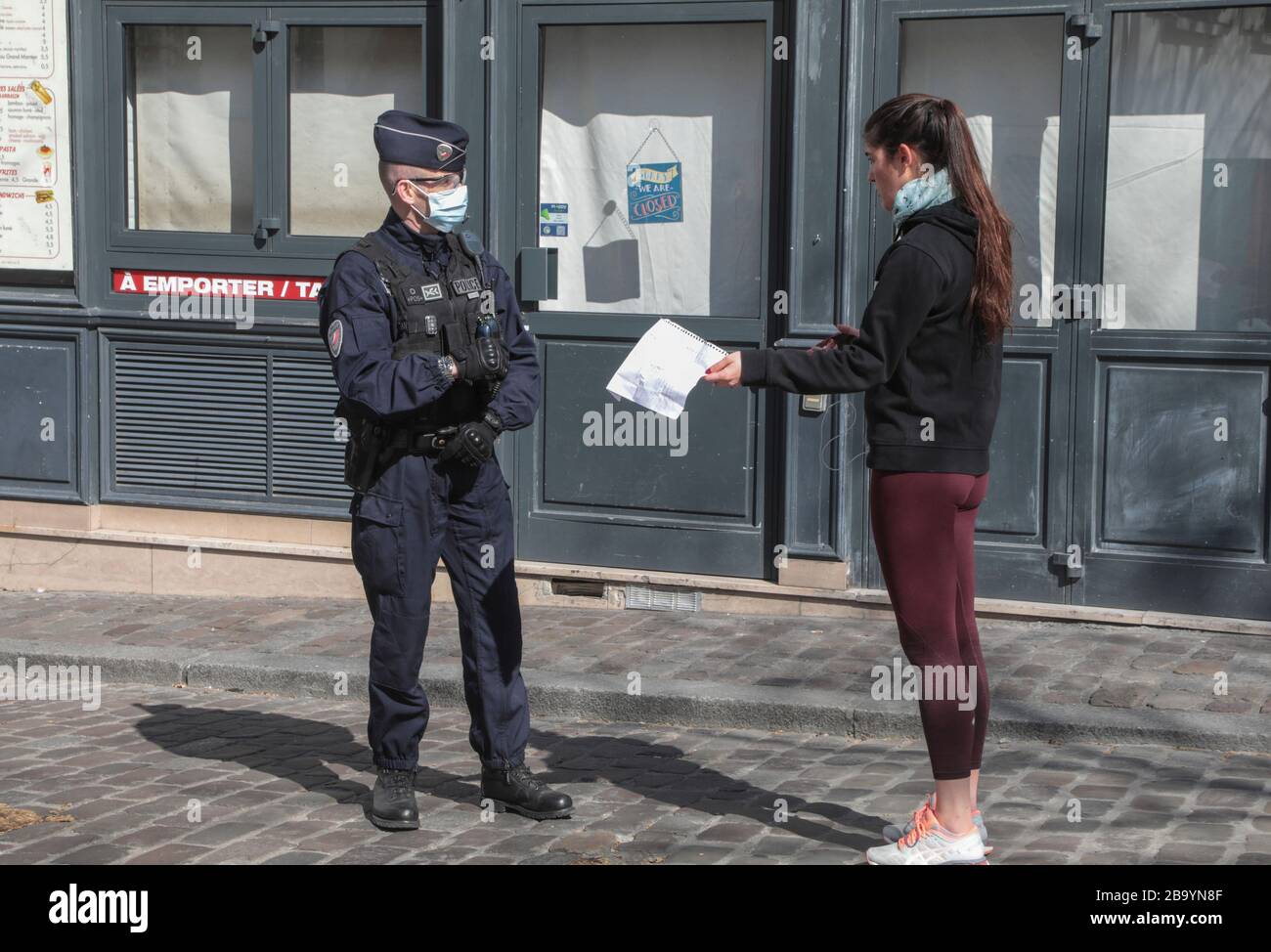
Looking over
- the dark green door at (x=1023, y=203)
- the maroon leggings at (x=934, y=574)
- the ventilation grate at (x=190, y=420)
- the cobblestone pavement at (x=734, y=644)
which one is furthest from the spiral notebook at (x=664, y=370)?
the ventilation grate at (x=190, y=420)

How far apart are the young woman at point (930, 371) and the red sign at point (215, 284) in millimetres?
4827

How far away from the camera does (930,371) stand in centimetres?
443

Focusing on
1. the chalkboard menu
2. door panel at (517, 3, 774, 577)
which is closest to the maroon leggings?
door panel at (517, 3, 774, 577)

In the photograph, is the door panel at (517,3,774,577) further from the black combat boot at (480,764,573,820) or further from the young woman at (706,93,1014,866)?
the young woman at (706,93,1014,866)

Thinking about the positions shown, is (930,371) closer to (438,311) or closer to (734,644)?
(438,311)

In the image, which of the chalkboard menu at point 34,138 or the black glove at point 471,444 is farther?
the chalkboard menu at point 34,138

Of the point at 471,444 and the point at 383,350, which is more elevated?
the point at 383,350

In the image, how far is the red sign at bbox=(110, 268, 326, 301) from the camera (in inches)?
350

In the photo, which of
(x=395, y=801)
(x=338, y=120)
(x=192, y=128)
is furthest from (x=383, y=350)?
(x=192, y=128)

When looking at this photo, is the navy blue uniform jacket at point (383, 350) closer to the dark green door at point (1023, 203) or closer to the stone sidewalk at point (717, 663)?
the stone sidewalk at point (717, 663)

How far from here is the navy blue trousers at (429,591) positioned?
16.8ft

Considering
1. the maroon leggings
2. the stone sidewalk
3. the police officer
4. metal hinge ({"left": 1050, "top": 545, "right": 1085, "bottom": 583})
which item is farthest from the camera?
metal hinge ({"left": 1050, "top": 545, "right": 1085, "bottom": 583})

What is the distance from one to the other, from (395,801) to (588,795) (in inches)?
27.6

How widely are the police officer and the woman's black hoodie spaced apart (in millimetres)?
1035
